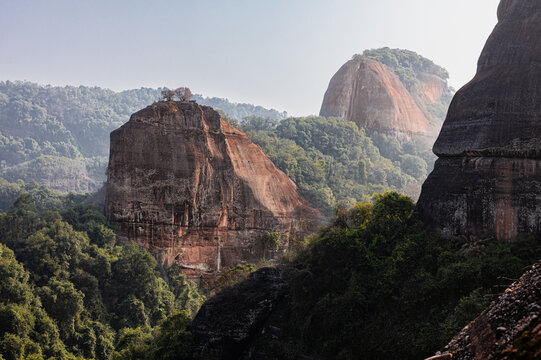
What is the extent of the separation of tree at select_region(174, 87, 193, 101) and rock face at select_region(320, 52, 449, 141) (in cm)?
3047

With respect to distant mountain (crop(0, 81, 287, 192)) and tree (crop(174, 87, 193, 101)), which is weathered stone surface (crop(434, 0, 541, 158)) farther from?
distant mountain (crop(0, 81, 287, 192))

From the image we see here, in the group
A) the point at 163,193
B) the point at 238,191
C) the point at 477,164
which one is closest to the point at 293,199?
the point at 238,191

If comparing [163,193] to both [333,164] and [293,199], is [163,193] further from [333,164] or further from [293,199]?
[333,164]

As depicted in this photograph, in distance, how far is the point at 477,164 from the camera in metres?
17.6

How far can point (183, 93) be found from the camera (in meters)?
35.4

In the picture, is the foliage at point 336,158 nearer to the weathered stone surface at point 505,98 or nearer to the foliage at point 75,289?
the foliage at point 75,289

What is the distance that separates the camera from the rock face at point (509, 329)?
5.22m

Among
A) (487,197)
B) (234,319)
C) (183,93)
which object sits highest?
(183,93)

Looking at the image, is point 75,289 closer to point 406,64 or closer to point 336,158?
point 336,158

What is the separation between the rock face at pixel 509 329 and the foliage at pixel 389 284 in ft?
20.5

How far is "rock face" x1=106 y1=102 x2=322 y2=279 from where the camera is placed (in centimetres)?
3059

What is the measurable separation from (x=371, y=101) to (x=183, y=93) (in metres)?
33.0

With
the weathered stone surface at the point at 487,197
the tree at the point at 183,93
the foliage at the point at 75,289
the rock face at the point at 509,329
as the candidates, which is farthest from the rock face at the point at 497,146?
the tree at the point at 183,93

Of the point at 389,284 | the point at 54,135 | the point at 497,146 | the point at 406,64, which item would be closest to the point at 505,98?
the point at 497,146
